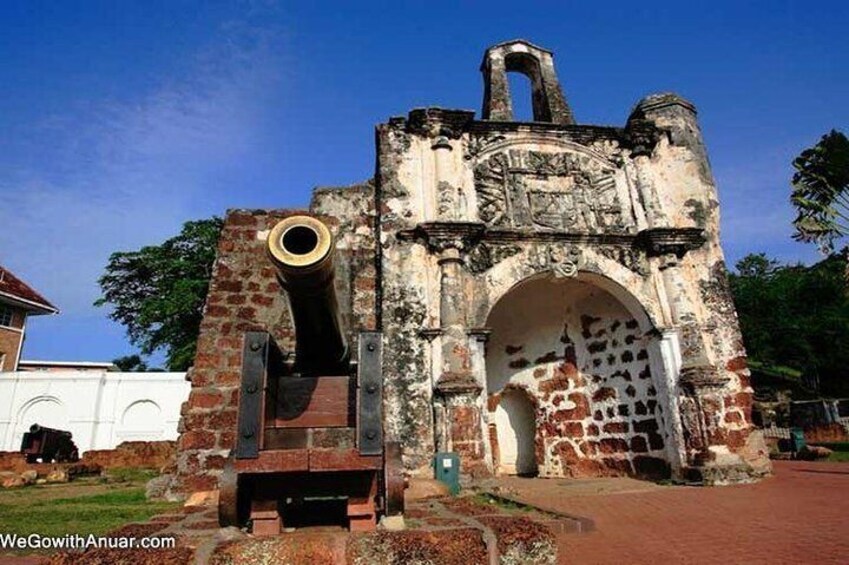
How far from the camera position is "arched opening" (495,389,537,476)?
1038 cm

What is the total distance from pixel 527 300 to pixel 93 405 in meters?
20.4

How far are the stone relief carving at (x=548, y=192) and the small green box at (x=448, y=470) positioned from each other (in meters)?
3.94

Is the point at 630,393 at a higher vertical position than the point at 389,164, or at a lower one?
lower

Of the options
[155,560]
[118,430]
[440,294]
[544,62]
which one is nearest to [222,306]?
[440,294]

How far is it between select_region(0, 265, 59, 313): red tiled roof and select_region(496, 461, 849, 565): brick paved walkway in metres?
27.0

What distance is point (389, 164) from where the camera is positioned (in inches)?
343

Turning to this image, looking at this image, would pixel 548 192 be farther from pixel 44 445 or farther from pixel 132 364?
pixel 132 364

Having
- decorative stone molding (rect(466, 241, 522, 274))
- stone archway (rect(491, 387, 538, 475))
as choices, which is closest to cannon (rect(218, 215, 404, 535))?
decorative stone molding (rect(466, 241, 522, 274))

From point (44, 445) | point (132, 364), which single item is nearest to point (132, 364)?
point (132, 364)

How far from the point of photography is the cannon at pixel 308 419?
9.84ft

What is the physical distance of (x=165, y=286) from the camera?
25.5m

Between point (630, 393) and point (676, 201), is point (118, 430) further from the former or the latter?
point (676, 201)

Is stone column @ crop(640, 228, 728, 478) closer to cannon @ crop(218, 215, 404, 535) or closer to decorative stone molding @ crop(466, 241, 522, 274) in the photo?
decorative stone molding @ crop(466, 241, 522, 274)

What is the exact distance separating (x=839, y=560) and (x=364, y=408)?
3.25 m
